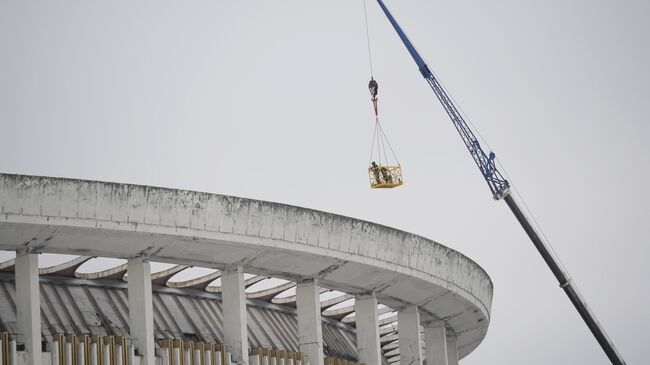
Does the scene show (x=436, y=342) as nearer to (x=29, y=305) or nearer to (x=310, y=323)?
(x=310, y=323)

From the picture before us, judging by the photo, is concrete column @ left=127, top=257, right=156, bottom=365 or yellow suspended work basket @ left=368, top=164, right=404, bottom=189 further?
yellow suspended work basket @ left=368, top=164, right=404, bottom=189

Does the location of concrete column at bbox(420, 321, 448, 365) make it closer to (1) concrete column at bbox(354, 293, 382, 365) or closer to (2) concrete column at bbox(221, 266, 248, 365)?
(1) concrete column at bbox(354, 293, 382, 365)

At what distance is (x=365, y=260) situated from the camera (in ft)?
126

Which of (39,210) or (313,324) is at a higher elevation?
(39,210)

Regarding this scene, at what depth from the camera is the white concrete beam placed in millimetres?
44969

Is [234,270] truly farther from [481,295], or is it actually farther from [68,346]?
[481,295]

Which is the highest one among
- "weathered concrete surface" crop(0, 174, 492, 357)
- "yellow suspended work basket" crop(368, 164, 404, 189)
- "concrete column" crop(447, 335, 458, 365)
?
"yellow suspended work basket" crop(368, 164, 404, 189)

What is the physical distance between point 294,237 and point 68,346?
23.4 feet

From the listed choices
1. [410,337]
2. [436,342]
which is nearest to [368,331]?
[410,337]

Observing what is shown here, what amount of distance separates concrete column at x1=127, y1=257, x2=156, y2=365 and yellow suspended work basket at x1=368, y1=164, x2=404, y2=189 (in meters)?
24.4

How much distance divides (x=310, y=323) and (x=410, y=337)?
5.37 meters

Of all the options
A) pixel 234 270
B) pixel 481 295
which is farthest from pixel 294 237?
pixel 481 295

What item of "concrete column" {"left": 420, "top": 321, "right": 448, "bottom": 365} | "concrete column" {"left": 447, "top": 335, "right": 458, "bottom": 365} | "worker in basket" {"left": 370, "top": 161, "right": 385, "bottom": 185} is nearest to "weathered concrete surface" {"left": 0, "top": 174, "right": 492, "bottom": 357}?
"concrete column" {"left": 420, "top": 321, "right": 448, "bottom": 365}

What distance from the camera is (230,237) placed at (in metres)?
35.0
